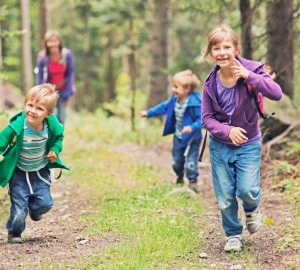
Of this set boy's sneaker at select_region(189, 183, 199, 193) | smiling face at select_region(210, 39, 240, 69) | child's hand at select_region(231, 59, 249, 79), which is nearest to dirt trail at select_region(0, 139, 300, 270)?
boy's sneaker at select_region(189, 183, 199, 193)

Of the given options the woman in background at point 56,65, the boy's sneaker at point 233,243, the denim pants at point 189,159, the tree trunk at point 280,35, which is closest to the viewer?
the boy's sneaker at point 233,243

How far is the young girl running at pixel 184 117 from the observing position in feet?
25.0

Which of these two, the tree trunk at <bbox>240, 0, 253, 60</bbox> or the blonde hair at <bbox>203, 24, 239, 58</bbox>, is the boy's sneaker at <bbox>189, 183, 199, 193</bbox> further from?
the blonde hair at <bbox>203, 24, 239, 58</bbox>

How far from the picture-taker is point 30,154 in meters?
5.52

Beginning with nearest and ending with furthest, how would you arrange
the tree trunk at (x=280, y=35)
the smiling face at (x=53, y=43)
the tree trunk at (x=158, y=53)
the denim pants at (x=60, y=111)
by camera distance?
the tree trunk at (x=280, y=35), the smiling face at (x=53, y=43), the denim pants at (x=60, y=111), the tree trunk at (x=158, y=53)

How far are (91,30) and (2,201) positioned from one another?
86.4 feet

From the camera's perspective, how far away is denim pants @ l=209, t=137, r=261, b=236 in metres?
4.86

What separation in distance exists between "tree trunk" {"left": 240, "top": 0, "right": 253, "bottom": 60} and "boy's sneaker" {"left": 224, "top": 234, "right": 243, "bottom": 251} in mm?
4307

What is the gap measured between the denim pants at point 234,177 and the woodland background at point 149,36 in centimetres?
109

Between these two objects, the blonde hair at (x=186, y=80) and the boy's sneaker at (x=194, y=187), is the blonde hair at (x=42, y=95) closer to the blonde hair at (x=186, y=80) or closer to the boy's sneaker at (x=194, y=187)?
the blonde hair at (x=186, y=80)

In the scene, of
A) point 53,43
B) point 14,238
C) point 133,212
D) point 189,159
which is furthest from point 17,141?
point 53,43

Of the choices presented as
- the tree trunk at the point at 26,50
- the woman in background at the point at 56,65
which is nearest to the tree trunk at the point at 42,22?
the tree trunk at the point at 26,50

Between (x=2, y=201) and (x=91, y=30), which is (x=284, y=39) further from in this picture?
(x=91, y=30)

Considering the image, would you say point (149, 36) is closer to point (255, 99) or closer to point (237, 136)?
point (255, 99)
